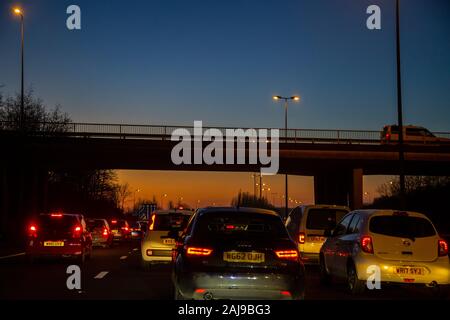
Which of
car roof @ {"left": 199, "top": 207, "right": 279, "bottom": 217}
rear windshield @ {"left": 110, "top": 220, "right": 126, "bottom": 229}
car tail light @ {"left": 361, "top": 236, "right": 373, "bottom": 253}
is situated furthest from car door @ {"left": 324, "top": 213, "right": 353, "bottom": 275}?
rear windshield @ {"left": 110, "top": 220, "right": 126, "bottom": 229}

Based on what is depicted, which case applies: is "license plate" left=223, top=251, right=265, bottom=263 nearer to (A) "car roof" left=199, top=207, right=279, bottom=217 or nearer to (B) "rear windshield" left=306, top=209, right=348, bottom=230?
(A) "car roof" left=199, top=207, right=279, bottom=217

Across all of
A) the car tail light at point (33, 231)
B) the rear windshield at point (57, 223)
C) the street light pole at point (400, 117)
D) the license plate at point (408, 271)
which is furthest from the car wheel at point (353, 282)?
the street light pole at point (400, 117)

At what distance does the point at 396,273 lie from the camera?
1326 cm

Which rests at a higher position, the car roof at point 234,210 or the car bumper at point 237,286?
the car roof at point 234,210

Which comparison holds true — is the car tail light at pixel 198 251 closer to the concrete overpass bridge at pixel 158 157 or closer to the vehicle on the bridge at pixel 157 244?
the vehicle on the bridge at pixel 157 244

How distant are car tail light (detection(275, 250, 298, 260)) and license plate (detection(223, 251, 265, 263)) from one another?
244 mm

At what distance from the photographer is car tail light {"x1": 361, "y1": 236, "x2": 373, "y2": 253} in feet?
44.3

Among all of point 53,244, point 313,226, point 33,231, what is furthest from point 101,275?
point 313,226

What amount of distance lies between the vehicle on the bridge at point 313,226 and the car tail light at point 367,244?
603 centimetres

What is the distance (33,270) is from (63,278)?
2934 millimetres

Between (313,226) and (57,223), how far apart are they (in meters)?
7.78

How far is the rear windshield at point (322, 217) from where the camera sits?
20188 millimetres
